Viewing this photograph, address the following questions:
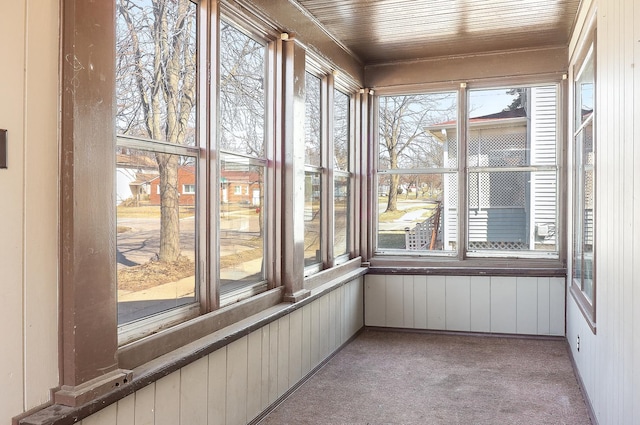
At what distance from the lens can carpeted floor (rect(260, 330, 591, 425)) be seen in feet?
10.6

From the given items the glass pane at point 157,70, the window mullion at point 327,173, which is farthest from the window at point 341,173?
the glass pane at point 157,70

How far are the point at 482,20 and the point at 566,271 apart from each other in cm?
245

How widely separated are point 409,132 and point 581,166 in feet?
6.07

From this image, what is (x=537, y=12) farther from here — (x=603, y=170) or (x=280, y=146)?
(x=280, y=146)

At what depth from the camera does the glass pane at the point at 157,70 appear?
216 centimetres

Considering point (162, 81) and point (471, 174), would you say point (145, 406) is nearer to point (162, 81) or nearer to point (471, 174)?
point (162, 81)

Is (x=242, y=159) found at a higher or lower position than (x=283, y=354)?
higher

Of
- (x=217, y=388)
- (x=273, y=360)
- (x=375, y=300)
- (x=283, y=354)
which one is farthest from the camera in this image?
(x=375, y=300)

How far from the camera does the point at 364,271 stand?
17.0 ft

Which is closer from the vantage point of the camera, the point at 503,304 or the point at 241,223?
the point at 241,223

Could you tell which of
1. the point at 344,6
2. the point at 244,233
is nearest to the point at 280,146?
the point at 244,233

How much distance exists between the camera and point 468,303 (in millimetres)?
5199

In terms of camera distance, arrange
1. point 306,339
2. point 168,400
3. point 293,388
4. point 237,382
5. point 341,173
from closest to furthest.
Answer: point 168,400
point 237,382
point 293,388
point 306,339
point 341,173

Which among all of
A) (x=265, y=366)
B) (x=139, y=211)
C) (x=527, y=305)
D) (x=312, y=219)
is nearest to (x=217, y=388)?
(x=265, y=366)
